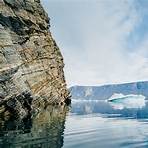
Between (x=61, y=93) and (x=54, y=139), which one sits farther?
(x=61, y=93)

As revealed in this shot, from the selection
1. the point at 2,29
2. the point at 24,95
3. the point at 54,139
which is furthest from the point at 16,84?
the point at 54,139

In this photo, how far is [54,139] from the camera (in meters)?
24.9

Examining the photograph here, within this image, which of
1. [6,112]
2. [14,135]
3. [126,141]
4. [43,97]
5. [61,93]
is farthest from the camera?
[61,93]

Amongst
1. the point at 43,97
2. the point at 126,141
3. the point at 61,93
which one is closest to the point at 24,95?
the point at 43,97

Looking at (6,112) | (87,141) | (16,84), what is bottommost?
(87,141)

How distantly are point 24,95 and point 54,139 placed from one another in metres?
17.0

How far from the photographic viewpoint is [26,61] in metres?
49.1

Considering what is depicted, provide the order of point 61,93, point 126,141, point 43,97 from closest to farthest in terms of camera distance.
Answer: point 126,141, point 43,97, point 61,93

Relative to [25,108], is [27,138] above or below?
below

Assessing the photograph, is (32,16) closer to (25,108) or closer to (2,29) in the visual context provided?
(2,29)

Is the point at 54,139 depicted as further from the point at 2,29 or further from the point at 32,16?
the point at 32,16

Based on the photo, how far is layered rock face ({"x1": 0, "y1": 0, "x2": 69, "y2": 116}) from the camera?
39125 millimetres

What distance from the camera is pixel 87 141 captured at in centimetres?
2483

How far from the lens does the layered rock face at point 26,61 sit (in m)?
39.1
